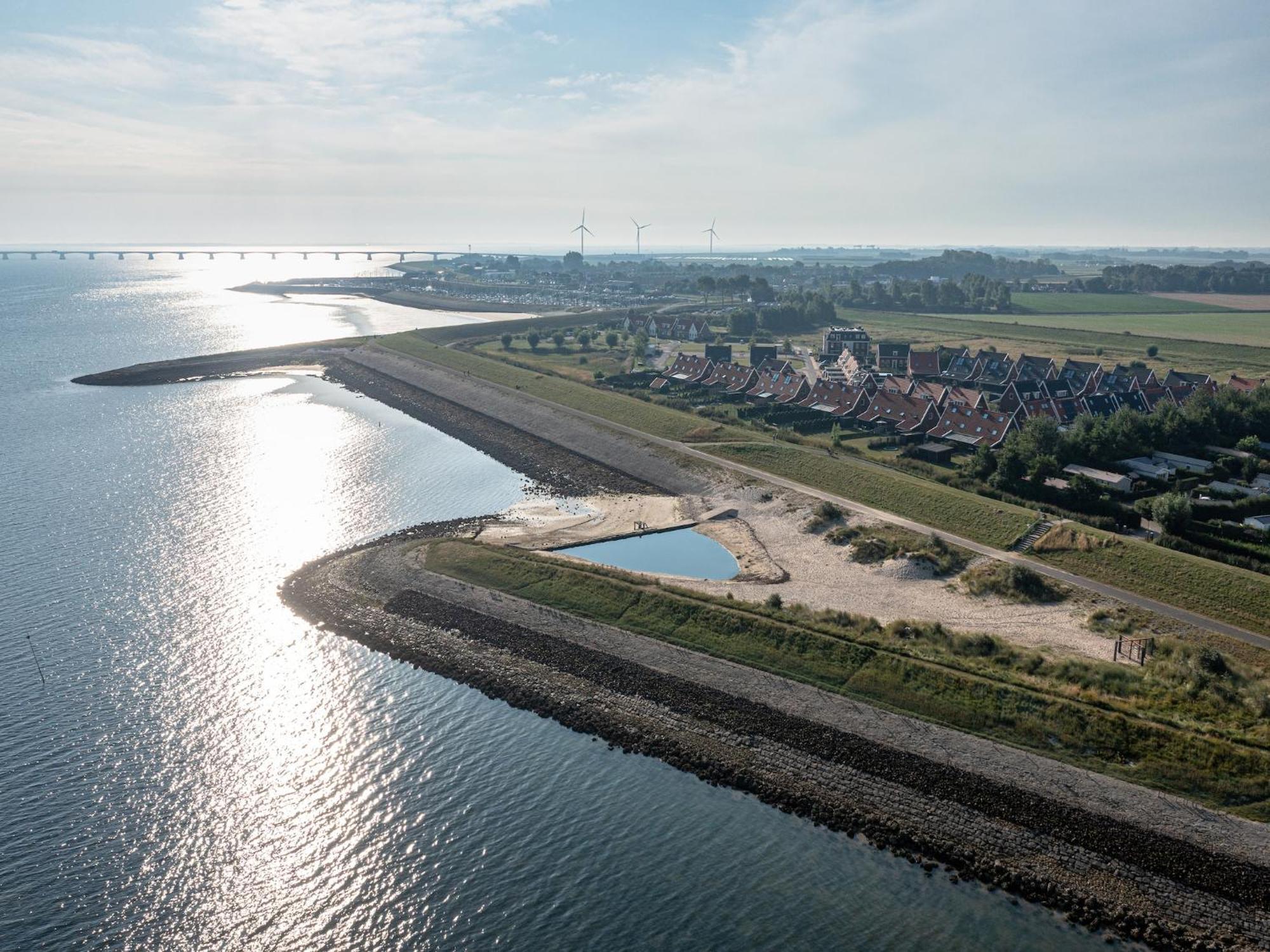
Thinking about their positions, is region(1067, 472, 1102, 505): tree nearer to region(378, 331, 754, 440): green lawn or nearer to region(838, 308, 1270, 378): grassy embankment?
region(378, 331, 754, 440): green lawn

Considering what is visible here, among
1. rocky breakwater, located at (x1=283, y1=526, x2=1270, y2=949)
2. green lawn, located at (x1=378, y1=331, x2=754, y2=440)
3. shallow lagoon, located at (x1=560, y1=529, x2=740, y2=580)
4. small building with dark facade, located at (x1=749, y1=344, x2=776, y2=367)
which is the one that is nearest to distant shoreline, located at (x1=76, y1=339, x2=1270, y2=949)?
rocky breakwater, located at (x1=283, y1=526, x2=1270, y2=949)

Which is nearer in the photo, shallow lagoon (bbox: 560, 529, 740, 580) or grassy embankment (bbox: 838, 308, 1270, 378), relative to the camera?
shallow lagoon (bbox: 560, 529, 740, 580)

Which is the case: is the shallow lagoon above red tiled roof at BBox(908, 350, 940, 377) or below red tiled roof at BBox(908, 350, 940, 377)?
below

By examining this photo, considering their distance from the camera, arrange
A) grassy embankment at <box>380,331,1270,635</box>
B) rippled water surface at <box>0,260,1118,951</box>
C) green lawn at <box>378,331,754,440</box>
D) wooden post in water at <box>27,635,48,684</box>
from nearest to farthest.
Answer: rippled water surface at <box>0,260,1118,951</box> < wooden post in water at <box>27,635,48,684</box> < grassy embankment at <box>380,331,1270,635</box> < green lawn at <box>378,331,754,440</box>

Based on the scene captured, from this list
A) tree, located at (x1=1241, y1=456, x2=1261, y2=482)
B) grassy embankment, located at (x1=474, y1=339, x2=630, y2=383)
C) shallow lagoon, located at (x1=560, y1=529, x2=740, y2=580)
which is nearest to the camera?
shallow lagoon, located at (x1=560, y1=529, x2=740, y2=580)

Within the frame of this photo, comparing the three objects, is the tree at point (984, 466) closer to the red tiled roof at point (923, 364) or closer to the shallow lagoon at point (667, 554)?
the shallow lagoon at point (667, 554)

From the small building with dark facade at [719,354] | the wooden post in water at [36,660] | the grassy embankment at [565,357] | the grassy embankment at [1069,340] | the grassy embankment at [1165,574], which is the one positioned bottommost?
the wooden post in water at [36,660]

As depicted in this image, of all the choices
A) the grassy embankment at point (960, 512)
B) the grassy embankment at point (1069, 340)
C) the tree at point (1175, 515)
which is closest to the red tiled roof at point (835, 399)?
the grassy embankment at point (960, 512)
